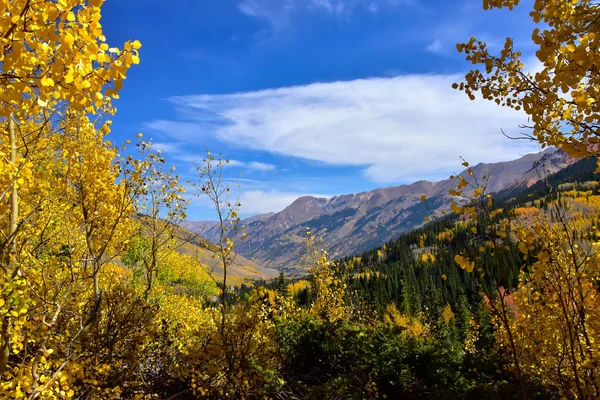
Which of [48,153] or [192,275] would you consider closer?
[48,153]

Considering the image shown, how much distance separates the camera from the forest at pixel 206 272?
2.37 m

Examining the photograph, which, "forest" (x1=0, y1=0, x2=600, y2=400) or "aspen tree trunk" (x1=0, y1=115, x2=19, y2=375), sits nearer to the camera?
"forest" (x1=0, y1=0, x2=600, y2=400)

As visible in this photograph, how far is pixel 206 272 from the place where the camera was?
26.6 ft

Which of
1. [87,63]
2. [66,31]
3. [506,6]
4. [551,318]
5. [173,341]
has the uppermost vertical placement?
[506,6]

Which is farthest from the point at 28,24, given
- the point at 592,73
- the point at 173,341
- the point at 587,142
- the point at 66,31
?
the point at 173,341

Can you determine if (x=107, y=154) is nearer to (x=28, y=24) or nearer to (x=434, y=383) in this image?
(x=28, y=24)

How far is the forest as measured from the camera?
2.37 meters

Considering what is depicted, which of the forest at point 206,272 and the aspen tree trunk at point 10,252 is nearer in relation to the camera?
the forest at point 206,272

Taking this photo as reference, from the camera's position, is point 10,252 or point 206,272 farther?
point 206,272

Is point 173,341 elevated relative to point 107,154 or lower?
lower

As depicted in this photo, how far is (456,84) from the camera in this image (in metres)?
4.07

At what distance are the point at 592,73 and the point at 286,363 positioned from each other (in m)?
11.2

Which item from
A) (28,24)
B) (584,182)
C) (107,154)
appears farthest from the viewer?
(584,182)

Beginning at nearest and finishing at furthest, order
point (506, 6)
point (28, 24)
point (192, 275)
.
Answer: point (28, 24) < point (506, 6) < point (192, 275)
